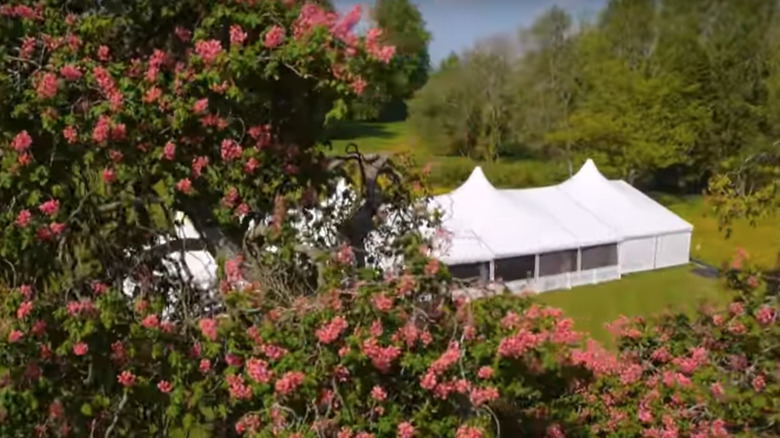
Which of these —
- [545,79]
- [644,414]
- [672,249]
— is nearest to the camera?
[644,414]

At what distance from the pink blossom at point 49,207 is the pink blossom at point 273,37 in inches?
61.3

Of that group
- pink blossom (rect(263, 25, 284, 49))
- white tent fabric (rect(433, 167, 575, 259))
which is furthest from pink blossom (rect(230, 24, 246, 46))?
white tent fabric (rect(433, 167, 575, 259))

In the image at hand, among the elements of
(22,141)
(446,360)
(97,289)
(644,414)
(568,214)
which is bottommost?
(568,214)

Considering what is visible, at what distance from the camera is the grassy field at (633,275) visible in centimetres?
1748

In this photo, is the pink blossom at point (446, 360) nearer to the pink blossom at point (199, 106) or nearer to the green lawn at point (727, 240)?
the pink blossom at point (199, 106)

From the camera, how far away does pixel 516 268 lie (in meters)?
19.7

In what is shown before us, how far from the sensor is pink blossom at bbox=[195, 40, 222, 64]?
4.82 meters

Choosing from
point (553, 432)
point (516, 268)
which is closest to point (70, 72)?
point (553, 432)

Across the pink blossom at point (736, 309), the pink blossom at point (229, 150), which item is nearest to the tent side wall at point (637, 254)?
the pink blossom at point (736, 309)

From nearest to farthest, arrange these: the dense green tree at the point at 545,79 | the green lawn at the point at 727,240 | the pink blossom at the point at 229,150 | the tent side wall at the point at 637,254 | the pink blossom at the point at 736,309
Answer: the pink blossom at the point at 229,150 → the pink blossom at the point at 736,309 → the tent side wall at the point at 637,254 → the green lawn at the point at 727,240 → the dense green tree at the point at 545,79

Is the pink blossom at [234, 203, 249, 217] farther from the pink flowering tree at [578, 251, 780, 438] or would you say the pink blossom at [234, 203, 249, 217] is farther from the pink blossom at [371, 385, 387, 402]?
the pink flowering tree at [578, 251, 780, 438]

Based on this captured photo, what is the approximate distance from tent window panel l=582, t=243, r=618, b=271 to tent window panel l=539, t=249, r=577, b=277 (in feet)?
1.35

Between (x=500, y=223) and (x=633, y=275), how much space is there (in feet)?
15.5

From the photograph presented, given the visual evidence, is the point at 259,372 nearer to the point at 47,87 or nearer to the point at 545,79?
the point at 47,87
